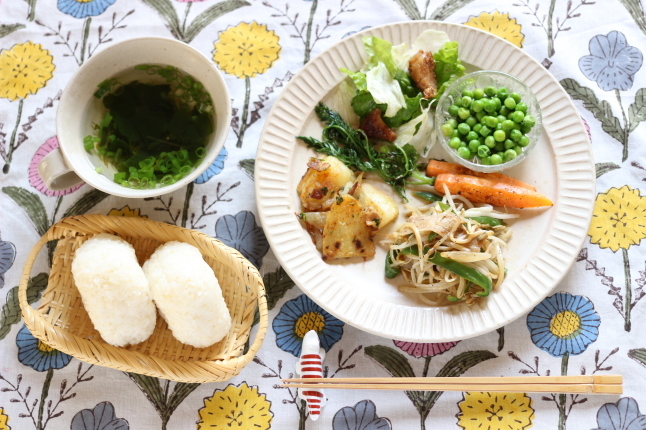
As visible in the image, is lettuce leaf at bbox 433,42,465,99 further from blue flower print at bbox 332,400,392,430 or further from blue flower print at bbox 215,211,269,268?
blue flower print at bbox 332,400,392,430

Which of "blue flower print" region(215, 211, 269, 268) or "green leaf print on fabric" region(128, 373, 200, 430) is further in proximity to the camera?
"blue flower print" region(215, 211, 269, 268)

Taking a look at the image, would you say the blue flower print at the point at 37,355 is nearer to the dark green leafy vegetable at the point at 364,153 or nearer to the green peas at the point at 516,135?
the dark green leafy vegetable at the point at 364,153

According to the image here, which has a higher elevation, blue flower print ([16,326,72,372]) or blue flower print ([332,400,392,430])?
blue flower print ([332,400,392,430])

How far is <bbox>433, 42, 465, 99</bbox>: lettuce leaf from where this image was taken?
3021mm

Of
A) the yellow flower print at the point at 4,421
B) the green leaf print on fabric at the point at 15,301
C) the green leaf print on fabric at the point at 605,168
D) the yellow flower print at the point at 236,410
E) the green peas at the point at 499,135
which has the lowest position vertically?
the yellow flower print at the point at 4,421

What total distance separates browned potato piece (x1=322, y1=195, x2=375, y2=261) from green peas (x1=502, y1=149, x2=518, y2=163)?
85 centimetres

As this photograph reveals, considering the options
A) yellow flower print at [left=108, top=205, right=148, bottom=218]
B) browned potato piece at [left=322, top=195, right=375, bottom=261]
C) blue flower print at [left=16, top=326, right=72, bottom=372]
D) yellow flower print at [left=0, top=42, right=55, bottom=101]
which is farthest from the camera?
yellow flower print at [left=0, top=42, right=55, bottom=101]

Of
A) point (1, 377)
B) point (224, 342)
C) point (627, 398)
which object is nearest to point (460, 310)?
point (627, 398)

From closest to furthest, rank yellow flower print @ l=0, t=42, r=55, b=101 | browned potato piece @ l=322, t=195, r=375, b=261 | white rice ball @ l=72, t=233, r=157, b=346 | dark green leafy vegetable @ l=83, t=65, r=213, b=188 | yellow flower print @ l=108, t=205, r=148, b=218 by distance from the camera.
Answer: white rice ball @ l=72, t=233, r=157, b=346, dark green leafy vegetable @ l=83, t=65, r=213, b=188, browned potato piece @ l=322, t=195, r=375, b=261, yellow flower print @ l=108, t=205, r=148, b=218, yellow flower print @ l=0, t=42, r=55, b=101

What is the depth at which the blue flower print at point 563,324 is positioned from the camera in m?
3.00

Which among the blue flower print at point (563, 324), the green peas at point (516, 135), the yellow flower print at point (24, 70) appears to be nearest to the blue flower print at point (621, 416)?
the blue flower print at point (563, 324)

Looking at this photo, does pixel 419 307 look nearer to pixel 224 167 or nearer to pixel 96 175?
pixel 224 167

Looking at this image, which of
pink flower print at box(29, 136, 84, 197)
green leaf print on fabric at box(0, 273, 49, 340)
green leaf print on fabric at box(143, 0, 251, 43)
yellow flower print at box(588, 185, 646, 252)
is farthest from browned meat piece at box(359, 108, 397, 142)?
green leaf print on fabric at box(0, 273, 49, 340)

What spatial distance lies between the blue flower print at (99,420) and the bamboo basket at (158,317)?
1.46 ft
